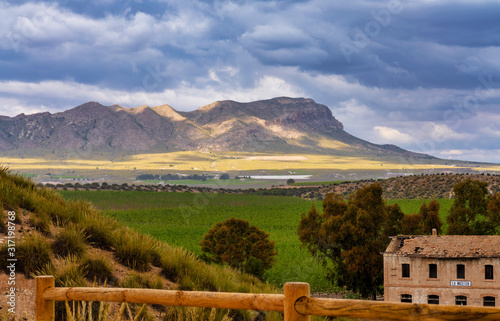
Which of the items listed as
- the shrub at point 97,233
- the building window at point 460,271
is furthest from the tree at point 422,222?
the shrub at point 97,233

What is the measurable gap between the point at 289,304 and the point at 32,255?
7.74 metres

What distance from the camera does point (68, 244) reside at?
11578 millimetres

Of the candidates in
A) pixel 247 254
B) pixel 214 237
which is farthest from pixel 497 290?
pixel 214 237

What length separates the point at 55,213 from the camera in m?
13.1

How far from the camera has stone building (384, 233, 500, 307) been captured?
3712cm

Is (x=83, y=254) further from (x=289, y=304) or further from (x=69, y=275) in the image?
(x=289, y=304)

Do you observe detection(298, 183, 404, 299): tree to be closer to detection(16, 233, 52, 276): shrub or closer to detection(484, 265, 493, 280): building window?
detection(484, 265, 493, 280): building window

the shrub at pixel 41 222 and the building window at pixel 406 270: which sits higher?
the shrub at pixel 41 222

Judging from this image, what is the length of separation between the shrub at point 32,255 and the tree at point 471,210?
150 feet

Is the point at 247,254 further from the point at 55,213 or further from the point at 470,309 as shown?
the point at 470,309

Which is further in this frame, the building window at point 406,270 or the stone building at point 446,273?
the building window at point 406,270

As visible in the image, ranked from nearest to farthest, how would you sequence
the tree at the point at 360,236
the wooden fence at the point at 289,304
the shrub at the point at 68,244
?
the wooden fence at the point at 289,304 → the shrub at the point at 68,244 → the tree at the point at 360,236

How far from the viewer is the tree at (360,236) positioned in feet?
145

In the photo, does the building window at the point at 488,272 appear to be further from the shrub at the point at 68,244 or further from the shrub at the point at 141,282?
the shrub at the point at 68,244
